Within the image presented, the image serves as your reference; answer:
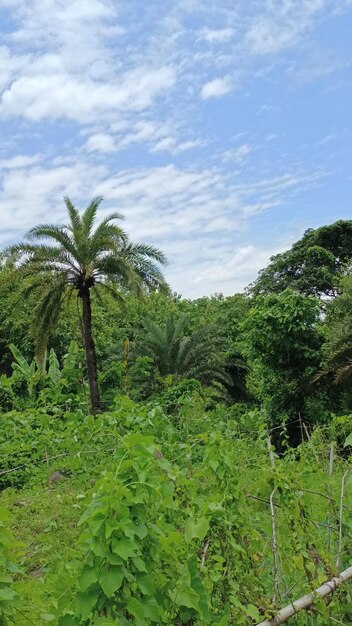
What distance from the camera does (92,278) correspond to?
582 inches

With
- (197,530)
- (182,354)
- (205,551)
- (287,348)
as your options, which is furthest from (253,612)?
(182,354)

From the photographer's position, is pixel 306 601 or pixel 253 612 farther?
pixel 306 601

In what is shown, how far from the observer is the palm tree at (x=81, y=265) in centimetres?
1421

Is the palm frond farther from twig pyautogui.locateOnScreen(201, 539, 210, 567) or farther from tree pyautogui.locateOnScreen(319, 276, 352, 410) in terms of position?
twig pyautogui.locateOnScreen(201, 539, 210, 567)

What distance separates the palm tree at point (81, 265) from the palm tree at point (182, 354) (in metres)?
2.30

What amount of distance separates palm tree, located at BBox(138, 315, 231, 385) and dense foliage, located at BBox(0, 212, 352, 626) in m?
0.05

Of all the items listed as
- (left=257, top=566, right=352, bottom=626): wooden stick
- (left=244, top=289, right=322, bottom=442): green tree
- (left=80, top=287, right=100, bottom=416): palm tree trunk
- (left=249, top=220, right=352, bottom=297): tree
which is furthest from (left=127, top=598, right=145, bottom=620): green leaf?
(left=249, top=220, right=352, bottom=297): tree

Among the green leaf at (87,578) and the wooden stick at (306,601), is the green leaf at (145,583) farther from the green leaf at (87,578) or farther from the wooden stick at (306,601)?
the wooden stick at (306,601)

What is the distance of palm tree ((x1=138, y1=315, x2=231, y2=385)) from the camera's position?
16750mm

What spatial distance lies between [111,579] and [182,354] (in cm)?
1508

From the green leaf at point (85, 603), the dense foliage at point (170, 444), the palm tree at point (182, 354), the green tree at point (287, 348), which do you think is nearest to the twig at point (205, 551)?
the dense foliage at point (170, 444)

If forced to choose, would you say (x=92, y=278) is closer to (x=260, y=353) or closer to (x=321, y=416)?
(x=260, y=353)

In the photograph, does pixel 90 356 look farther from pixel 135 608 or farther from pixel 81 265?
pixel 135 608

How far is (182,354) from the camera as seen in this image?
16766 mm
